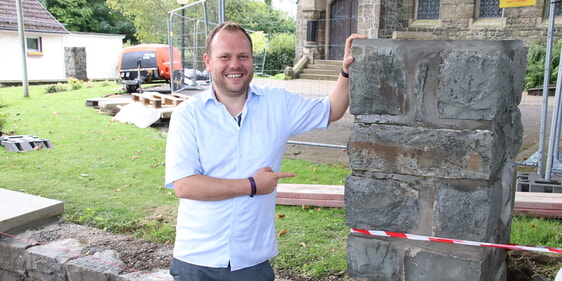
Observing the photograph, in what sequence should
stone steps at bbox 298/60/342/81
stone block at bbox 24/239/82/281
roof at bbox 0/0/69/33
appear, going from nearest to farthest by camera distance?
stone block at bbox 24/239/82/281 → stone steps at bbox 298/60/342/81 → roof at bbox 0/0/69/33

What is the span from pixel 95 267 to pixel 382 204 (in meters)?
2.52

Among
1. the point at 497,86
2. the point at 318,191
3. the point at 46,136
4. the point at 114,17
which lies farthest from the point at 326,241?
the point at 114,17

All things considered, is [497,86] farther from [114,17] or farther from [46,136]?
[114,17]

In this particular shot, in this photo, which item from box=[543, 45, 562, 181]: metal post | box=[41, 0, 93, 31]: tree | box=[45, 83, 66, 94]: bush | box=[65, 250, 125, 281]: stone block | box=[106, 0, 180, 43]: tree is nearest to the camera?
box=[65, 250, 125, 281]: stone block

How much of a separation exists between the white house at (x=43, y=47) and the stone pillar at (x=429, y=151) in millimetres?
24127

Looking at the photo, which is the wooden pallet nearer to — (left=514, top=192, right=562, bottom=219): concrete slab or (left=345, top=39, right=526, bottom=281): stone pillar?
(left=514, top=192, right=562, bottom=219): concrete slab

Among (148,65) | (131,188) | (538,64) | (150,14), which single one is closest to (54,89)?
(148,65)

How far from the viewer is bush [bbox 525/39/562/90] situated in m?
12.9

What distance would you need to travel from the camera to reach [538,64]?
13883mm

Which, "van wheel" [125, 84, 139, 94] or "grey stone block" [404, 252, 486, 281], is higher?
"grey stone block" [404, 252, 486, 281]

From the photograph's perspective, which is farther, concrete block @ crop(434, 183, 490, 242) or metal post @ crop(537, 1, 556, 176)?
metal post @ crop(537, 1, 556, 176)

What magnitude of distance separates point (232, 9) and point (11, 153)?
59.0 feet

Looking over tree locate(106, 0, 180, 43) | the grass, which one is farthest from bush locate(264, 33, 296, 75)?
tree locate(106, 0, 180, 43)

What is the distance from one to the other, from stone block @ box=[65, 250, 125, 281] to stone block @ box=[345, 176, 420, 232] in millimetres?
2203
